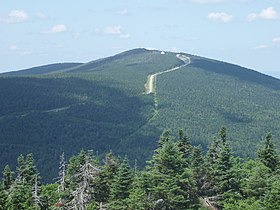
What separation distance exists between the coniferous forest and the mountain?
49.2 metres

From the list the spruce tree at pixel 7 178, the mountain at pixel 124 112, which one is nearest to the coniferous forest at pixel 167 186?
the spruce tree at pixel 7 178

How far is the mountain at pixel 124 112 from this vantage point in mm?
105688

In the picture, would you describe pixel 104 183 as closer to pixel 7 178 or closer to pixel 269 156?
pixel 7 178

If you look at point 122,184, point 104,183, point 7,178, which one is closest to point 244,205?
point 122,184

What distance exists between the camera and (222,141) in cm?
4047

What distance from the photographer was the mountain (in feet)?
347

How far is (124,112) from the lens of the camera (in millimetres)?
131500

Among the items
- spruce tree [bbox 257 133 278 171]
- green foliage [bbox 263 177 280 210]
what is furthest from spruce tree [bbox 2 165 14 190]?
green foliage [bbox 263 177 280 210]

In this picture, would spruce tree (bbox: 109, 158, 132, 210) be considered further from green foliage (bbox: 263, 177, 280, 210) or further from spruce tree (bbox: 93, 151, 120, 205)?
green foliage (bbox: 263, 177, 280, 210)

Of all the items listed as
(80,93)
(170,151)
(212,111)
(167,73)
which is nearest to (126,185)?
(170,151)

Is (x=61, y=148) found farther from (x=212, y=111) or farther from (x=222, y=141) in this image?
(x=222, y=141)

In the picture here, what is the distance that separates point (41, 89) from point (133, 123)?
3442cm

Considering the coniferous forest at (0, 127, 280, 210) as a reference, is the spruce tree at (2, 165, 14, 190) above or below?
below

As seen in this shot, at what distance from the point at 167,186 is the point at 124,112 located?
10153 cm
